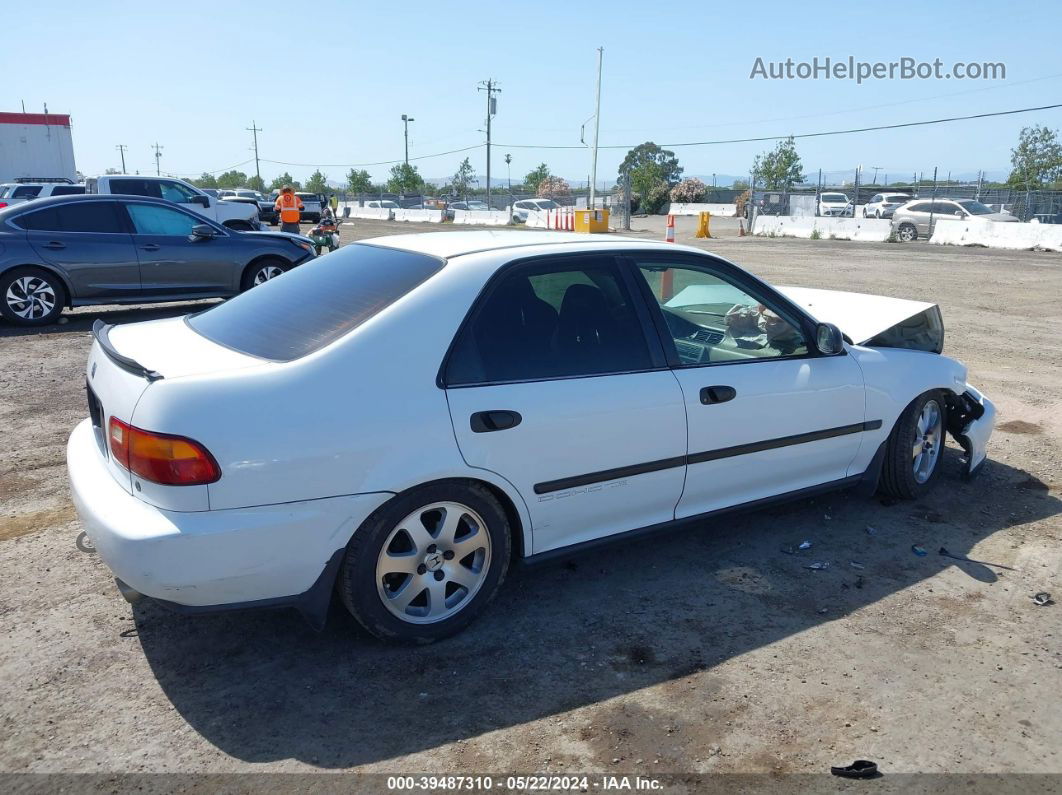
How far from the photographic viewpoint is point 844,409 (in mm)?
4359

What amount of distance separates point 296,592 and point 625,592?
5.03ft

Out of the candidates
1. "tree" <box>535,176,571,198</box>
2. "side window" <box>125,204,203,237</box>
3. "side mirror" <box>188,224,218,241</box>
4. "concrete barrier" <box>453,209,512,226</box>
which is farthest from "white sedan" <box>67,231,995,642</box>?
"tree" <box>535,176,571,198</box>

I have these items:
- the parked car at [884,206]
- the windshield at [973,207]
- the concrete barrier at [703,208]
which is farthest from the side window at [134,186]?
the concrete barrier at [703,208]

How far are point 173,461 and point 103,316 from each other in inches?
374

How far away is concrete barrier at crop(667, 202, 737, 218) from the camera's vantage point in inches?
2014

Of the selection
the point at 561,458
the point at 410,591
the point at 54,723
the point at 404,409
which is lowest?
the point at 54,723

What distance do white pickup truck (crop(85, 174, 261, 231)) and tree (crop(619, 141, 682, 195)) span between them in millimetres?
41661

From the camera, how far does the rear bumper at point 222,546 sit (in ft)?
9.25

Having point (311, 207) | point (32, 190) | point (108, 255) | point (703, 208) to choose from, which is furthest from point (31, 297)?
point (703, 208)

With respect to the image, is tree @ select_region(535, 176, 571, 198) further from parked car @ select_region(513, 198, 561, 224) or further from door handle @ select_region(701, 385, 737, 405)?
door handle @ select_region(701, 385, 737, 405)

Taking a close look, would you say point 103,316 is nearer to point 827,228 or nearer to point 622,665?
point 622,665

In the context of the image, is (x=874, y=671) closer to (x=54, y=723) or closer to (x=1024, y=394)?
(x=54, y=723)

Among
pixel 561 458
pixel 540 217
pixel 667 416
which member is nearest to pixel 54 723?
pixel 561 458

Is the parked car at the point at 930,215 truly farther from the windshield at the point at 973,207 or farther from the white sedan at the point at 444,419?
the white sedan at the point at 444,419
